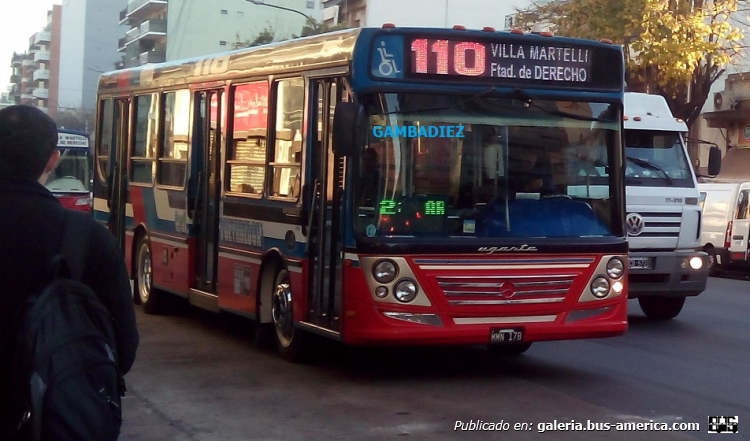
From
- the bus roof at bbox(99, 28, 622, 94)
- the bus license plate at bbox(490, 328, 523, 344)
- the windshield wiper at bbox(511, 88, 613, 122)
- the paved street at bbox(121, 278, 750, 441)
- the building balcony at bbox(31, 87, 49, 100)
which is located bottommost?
the paved street at bbox(121, 278, 750, 441)

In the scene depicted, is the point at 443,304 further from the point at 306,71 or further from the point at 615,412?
the point at 306,71

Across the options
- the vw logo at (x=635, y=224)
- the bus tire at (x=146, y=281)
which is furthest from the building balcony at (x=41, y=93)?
the vw logo at (x=635, y=224)

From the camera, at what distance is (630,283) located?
13.2 meters

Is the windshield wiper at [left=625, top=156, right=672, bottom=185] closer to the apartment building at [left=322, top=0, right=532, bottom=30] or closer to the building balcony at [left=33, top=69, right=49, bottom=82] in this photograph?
the apartment building at [left=322, top=0, right=532, bottom=30]

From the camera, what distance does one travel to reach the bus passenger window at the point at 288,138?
10148 mm

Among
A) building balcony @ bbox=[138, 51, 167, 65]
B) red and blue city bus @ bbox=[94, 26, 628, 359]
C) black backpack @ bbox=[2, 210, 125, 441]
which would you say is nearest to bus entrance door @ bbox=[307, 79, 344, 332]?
red and blue city bus @ bbox=[94, 26, 628, 359]

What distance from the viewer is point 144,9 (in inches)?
3497

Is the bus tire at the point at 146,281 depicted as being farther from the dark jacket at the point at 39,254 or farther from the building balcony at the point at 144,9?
the building balcony at the point at 144,9

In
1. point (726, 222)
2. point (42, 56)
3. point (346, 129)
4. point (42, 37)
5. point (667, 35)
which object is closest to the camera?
point (346, 129)

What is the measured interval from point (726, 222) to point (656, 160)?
1073cm

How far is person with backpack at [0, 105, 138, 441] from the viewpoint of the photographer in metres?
3.27

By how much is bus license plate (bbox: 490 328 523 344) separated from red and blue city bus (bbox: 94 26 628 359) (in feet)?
0.04

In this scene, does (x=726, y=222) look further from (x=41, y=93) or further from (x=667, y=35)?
(x=41, y=93)

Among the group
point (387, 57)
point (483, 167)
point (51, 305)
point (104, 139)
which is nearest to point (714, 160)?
point (483, 167)
